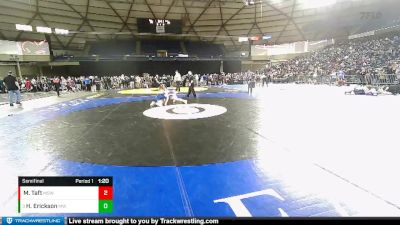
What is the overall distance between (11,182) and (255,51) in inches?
1316

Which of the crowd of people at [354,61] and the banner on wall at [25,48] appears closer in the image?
the crowd of people at [354,61]

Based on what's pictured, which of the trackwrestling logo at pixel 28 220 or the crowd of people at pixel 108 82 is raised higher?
the crowd of people at pixel 108 82

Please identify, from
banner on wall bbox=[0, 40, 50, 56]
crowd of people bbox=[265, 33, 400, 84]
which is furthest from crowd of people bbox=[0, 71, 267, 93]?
crowd of people bbox=[265, 33, 400, 84]

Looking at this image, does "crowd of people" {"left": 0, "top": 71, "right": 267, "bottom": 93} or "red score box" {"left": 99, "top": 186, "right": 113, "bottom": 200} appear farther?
"crowd of people" {"left": 0, "top": 71, "right": 267, "bottom": 93}

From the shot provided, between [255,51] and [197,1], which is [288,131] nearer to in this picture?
[197,1]

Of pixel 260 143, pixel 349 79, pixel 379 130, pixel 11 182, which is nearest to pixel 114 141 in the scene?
pixel 11 182

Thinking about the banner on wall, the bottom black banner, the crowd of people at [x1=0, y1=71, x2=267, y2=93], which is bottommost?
the bottom black banner
